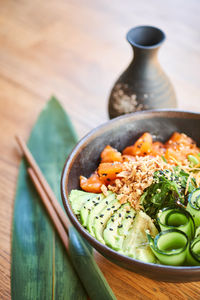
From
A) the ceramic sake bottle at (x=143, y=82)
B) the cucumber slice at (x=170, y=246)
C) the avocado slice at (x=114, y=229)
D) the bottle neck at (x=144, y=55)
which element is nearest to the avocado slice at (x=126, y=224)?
the avocado slice at (x=114, y=229)

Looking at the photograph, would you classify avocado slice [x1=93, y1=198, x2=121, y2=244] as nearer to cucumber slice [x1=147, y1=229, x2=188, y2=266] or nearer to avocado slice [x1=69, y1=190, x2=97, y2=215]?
avocado slice [x1=69, y1=190, x2=97, y2=215]

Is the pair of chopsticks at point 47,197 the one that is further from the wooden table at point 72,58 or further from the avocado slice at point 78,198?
the avocado slice at point 78,198

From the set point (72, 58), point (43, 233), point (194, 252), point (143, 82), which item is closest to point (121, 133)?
point (143, 82)

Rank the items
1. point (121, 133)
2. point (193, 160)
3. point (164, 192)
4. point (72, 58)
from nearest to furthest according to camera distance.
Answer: point (164, 192), point (193, 160), point (121, 133), point (72, 58)

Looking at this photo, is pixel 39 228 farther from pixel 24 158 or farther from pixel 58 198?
pixel 24 158

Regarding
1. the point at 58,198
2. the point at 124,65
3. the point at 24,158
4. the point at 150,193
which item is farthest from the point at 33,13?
the point at 150,193

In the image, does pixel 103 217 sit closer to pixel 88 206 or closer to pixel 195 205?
pixel 88 206
